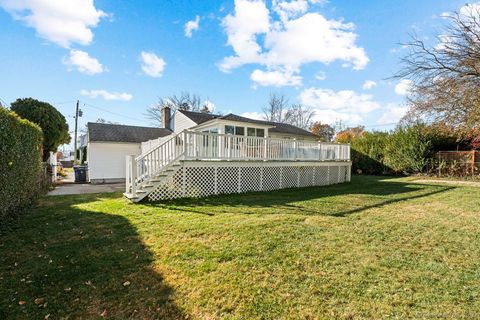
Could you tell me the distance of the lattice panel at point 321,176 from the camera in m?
12.5

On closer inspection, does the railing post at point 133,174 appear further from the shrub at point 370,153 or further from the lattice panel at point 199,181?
the shrub at point 370,153

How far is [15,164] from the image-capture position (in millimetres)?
5828

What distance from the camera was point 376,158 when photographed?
19531 mm

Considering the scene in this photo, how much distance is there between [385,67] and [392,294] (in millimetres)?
9704

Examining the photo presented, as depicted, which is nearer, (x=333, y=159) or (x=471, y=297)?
(x=471, y=297)

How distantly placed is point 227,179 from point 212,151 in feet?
4.30

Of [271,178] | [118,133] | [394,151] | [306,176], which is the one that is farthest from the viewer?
[394,151]

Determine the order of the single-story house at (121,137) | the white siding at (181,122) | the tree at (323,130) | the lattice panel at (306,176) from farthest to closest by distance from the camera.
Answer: the tree at (323,130)
the white siding at (181,122)
the single-story house at (121,137)
the lattice panel at (306,176)

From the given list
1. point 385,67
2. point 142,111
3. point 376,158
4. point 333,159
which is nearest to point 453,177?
point 376,158

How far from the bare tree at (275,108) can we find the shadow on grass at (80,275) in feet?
123

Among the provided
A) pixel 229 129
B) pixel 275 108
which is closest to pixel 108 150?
pixel 229 129

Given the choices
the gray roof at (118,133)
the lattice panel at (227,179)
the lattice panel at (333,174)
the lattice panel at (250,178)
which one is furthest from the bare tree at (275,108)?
the lattice panel at (227,179)

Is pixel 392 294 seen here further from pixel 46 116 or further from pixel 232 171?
pixel 46 116

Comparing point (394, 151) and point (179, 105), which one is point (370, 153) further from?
point (179, 105)
